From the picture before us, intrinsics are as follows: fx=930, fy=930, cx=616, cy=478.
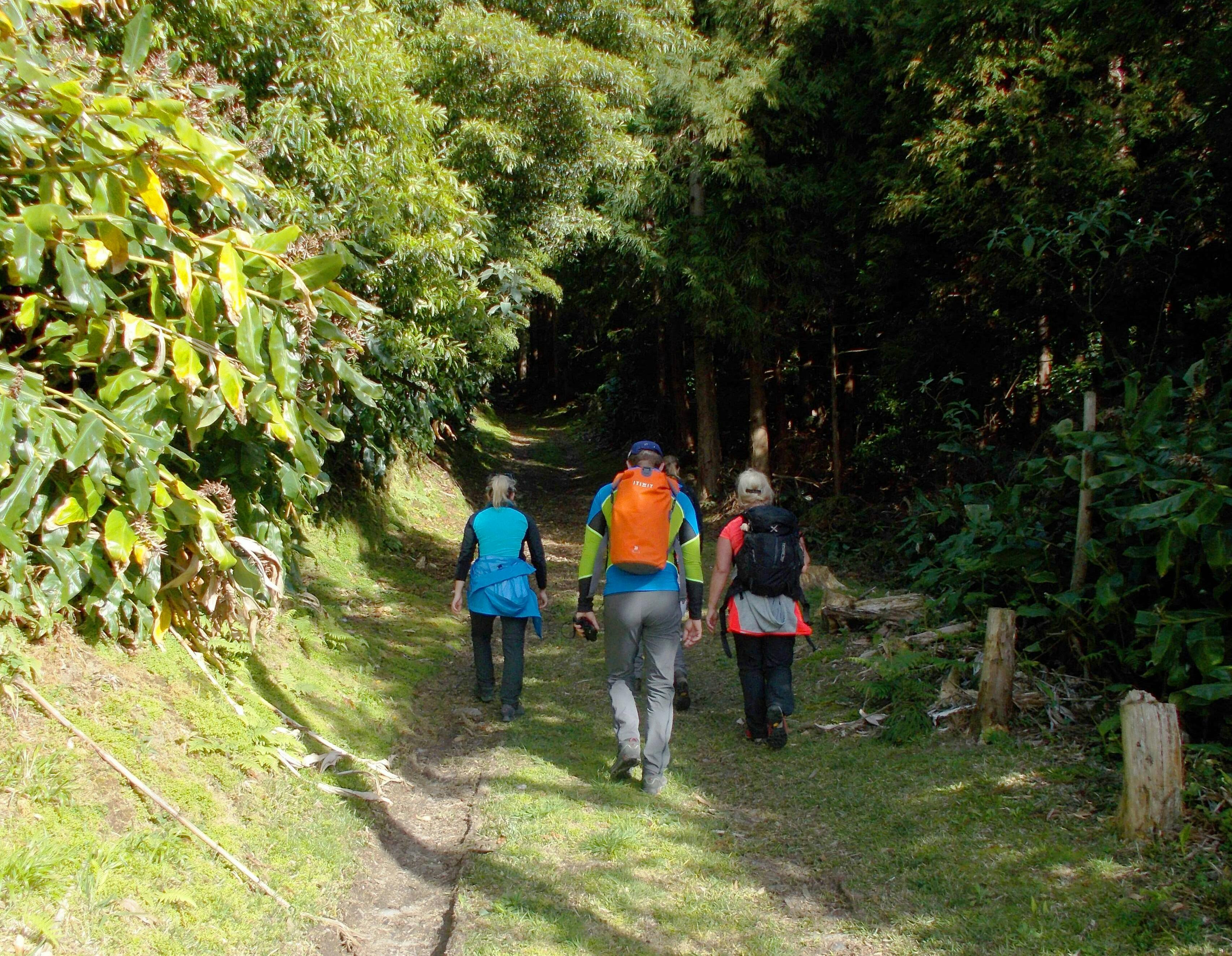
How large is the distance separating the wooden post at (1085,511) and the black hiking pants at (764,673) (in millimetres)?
1967

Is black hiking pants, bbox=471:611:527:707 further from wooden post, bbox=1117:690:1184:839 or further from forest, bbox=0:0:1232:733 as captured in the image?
wooden post, bbox=1117:690:1184:839

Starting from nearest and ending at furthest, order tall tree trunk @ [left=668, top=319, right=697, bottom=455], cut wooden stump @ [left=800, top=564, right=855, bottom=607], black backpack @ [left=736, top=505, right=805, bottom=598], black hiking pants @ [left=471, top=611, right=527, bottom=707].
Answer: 1. black backpack @ [left=736, top=505, right=805, bottom=598]
2. black hiking pants @ [left=471, top=611, right=527, bottom=707]
3. cut wooden stump @ [left=800, top=564, right=855, bottom=607]
4. tall tree trunk @ [left=668, top=319, right=697, bottom=455]

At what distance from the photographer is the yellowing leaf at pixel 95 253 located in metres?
3.63

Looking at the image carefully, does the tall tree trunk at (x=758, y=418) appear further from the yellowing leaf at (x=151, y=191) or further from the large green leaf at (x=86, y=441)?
the large green leaf at (x=86, y=441)

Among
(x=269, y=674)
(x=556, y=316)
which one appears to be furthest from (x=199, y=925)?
(x=556, y=316)

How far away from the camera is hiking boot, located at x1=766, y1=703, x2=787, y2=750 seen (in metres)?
6.22

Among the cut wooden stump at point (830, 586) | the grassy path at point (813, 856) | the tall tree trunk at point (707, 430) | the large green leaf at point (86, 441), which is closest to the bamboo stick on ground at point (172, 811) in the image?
the grassy path at point (813, 856)

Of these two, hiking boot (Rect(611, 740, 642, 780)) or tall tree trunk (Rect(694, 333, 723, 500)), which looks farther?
tall tree trunk (Rect(694, 333, 723, 500))

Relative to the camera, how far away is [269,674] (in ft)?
20.2

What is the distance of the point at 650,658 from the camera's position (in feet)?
18.6

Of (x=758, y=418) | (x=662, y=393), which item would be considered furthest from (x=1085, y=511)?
(x=662, y=393)

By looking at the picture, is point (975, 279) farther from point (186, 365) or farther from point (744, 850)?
point (186, 365)

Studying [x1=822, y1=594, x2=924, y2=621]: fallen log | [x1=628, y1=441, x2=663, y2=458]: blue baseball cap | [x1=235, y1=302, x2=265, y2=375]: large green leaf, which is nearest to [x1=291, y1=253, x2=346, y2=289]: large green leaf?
[x1=235, y1=302, x2=265, y2=375]: large green leaf

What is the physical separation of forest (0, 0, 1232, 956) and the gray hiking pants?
773 mm
